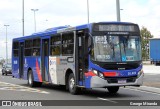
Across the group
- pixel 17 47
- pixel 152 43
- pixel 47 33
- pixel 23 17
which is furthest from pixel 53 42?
pixel 152 43

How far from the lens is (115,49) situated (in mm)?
16266

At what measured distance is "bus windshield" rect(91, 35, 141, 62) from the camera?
16078 millimetres

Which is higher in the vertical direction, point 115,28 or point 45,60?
point 115,28

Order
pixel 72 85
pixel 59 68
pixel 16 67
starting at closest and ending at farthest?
pixel 72 85 < pixel 59 68 < pixel 16 67

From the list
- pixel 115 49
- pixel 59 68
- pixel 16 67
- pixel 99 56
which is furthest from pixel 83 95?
pixel 16 67

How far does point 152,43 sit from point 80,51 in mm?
44252

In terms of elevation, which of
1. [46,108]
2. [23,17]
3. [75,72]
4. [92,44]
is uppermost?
[23,17]

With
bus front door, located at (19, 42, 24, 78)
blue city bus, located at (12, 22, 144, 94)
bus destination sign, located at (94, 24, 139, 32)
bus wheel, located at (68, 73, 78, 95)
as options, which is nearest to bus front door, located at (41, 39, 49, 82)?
blue city bus, located at (12, 22, 144, 94)

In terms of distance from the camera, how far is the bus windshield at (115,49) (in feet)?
52.7

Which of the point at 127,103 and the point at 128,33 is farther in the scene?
the point at 128,33

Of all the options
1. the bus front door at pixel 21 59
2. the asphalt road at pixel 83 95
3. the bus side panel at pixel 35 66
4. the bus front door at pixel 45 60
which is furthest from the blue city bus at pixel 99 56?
the bus front door at pixel 21 59

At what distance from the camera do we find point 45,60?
21219mm

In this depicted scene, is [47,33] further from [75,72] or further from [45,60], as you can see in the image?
[75,72]

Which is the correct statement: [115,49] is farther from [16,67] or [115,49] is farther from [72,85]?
[16,67]
